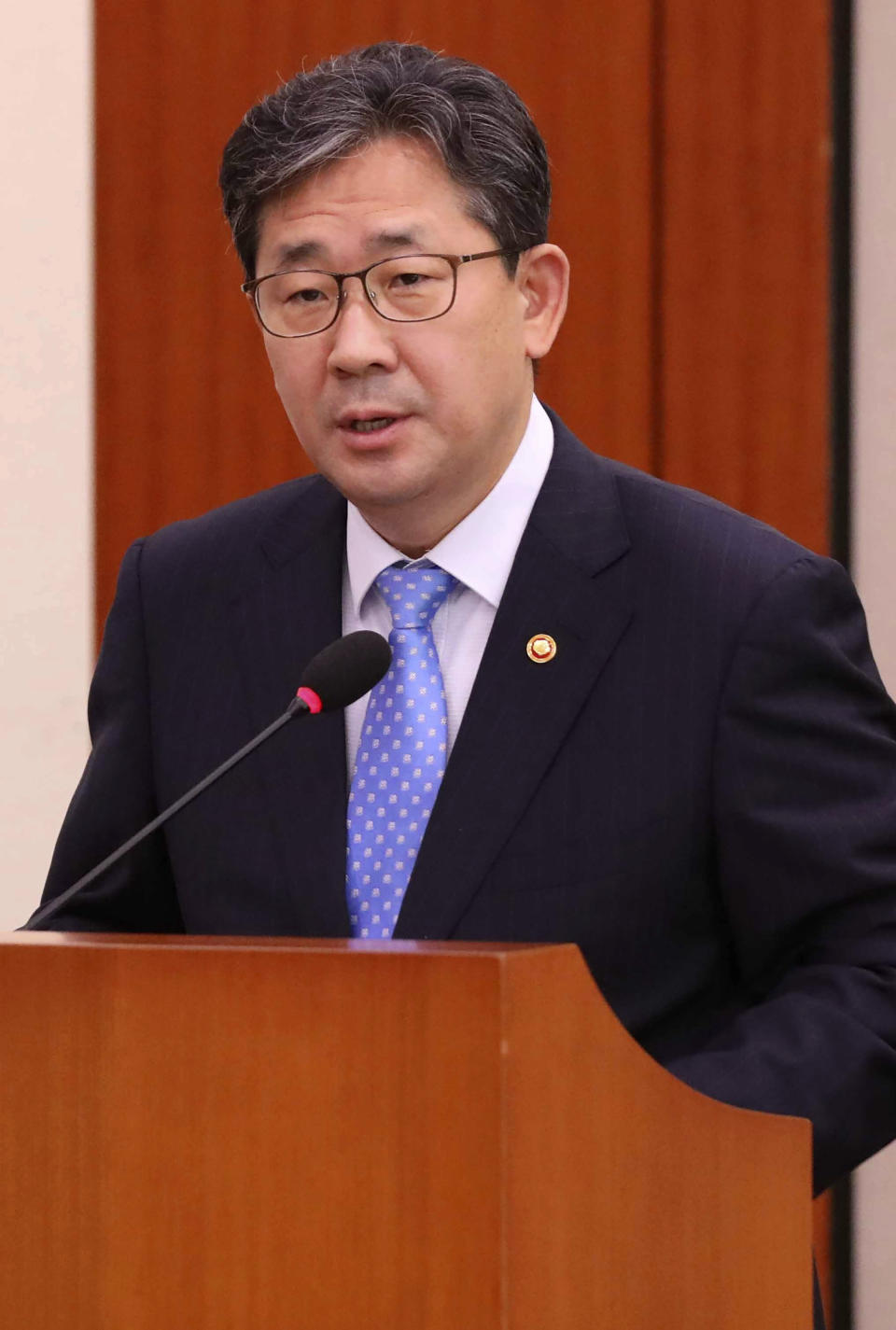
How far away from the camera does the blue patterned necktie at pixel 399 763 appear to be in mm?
1423

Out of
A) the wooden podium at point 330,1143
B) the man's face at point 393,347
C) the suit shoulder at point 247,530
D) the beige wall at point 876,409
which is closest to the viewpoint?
the wooden podium at point 330,1143

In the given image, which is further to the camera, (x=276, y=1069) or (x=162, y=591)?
(x=162, y=591)

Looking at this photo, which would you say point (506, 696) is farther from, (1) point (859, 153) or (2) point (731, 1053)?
(1) point (859, 153)

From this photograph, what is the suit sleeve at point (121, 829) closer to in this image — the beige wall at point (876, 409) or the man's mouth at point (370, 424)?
the man's mouth at point (370, 424)

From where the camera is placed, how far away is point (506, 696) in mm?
1425

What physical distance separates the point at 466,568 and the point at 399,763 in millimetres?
187

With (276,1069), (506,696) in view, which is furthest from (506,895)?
(276,1069)

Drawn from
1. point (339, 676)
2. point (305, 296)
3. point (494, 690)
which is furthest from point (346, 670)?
point (305, 296)

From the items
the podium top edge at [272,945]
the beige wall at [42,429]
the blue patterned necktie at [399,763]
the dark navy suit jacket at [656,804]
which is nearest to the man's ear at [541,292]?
the dark navy suit jacket at [656,804]

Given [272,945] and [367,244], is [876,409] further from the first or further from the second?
[272,945]

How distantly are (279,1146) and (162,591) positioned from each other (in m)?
0.90

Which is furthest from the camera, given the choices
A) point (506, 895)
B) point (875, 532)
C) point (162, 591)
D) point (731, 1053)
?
point (875, 532)

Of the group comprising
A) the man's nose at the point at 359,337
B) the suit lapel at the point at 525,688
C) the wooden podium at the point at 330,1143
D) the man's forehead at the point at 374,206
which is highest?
the man's forehead at the point at 374,206

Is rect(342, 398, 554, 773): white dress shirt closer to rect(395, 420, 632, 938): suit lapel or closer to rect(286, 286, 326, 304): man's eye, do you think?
rect(395, 420, 632, 938): suit lapel
